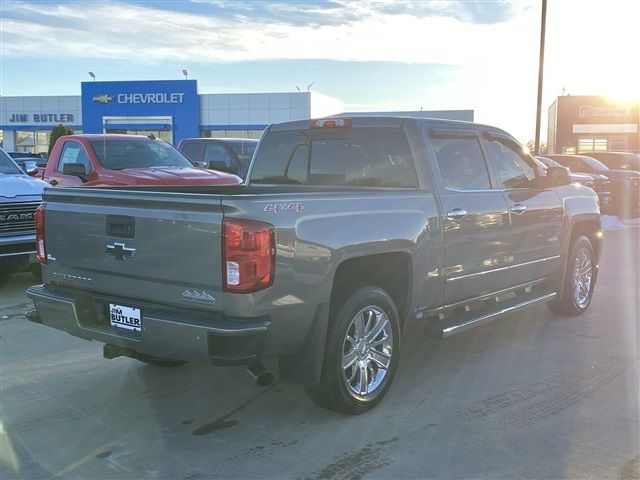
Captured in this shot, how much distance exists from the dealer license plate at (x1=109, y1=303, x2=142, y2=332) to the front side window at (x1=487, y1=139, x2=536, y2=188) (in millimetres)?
3429

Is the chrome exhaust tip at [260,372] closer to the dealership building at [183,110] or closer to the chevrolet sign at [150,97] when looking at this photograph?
the dealership building at [183,110]

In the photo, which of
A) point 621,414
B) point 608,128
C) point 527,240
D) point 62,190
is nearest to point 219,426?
point 62,190

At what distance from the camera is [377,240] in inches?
159

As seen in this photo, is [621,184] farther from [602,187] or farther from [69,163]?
[69,163]

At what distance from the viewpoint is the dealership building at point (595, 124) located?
5116 centimetres

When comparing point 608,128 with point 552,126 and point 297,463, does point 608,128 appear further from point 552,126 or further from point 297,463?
point 297,463

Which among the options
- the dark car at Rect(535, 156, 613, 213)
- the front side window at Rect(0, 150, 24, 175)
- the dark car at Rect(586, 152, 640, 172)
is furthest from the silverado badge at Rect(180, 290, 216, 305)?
the dark car at Rect(586, 152, 640, 172)

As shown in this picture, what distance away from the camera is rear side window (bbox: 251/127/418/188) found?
16.0 ft

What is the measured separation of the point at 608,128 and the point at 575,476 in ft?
179

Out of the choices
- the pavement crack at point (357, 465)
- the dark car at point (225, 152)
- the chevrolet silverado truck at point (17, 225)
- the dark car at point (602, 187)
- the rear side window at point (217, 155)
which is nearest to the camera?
the pavement crack at point (357, 465)

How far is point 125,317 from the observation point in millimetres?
3771

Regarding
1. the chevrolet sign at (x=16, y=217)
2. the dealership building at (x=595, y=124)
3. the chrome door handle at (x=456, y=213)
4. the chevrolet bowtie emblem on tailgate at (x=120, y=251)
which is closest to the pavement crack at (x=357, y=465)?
the chevrolet bowtie emblem on tailgate at (x=120, y=251)

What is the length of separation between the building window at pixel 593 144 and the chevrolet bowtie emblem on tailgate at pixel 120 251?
179 ft

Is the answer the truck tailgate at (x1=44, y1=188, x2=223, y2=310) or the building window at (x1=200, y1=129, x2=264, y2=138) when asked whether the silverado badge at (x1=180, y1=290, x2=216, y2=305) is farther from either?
the building window at (x1=200, y1=129, x2=264, y2=138)
